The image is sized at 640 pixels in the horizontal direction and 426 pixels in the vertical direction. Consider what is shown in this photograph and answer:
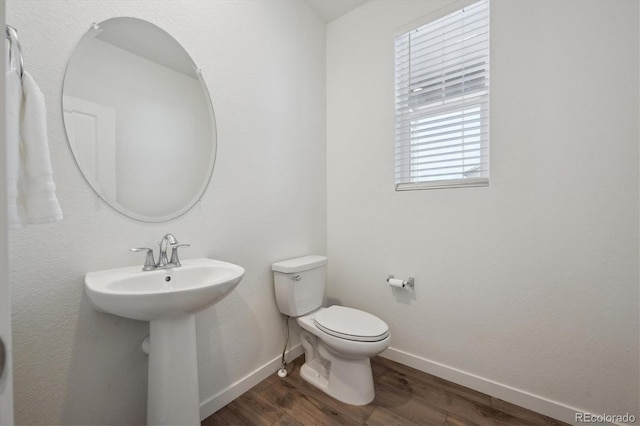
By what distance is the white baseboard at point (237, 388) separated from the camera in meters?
1.35

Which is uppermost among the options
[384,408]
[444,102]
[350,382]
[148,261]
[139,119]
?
[444,102]

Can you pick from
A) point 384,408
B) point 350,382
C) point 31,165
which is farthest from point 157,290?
point 384,408

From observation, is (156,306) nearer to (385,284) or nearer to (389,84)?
(385,284)

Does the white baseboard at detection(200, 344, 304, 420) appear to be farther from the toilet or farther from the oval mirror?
the oval mirror

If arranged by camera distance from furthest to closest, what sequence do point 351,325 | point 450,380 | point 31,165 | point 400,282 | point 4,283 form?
point 400,282
point 450,380
point 351,325
point 31,165
point 4,283

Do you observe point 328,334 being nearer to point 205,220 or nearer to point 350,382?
point 350,382

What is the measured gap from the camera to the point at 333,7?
6.57 ft

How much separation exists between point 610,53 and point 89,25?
87.4 inches

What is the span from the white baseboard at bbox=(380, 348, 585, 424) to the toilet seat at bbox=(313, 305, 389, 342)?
507 millimetres

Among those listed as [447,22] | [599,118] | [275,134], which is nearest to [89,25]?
[275,134]

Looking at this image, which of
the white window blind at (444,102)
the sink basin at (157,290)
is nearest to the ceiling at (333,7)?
the white window blind at (444,102)

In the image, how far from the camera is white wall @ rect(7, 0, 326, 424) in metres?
0.91

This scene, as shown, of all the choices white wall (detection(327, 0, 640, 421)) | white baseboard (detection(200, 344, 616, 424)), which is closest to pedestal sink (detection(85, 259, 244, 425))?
white baseboard (detection(200, 344, 616, 424))

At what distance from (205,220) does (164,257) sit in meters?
0.28
